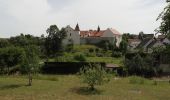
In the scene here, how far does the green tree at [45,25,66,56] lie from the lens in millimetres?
92188

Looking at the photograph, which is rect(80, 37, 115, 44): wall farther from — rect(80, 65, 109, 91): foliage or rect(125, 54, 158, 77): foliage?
rect(80, 65, 109, 91): foliage

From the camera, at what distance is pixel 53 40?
9425cm

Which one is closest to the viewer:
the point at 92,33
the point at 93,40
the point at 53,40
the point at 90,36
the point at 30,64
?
the point at 30,64

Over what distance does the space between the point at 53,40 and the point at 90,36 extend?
30.9m

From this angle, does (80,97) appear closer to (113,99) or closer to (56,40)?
(113,99)

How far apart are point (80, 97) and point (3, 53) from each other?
113 ft

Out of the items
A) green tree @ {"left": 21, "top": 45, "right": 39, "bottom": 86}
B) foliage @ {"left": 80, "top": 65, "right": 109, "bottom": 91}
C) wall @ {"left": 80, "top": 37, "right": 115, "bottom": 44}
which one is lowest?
foliage @ {"left": 80, "top": 65, "right": 109, "bottom": 91}

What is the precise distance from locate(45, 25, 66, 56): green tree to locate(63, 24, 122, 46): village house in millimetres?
20736

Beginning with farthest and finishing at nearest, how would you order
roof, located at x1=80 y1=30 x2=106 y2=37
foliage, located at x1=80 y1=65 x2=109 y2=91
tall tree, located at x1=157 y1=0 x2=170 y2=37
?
1. roof, located at x1=80 y1=30 x2=106 y2=37
2. foliage, located at x1=80 y1=65 x2=109 y2=91
3. tall tree, located at x1=157 y1=0 x2=170 y2=37

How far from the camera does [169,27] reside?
11758 millimetres

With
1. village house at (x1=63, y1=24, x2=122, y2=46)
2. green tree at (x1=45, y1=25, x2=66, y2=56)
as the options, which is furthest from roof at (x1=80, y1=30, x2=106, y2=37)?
green tree at (x1=45, y1=25, x2=66, y2=56)

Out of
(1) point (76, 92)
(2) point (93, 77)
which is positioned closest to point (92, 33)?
(2) point (93, 77)

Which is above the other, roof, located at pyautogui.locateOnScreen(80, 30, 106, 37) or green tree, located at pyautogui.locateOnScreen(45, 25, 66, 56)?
roof, located at pyautogui.locateOnScreen(80, 30, 106, 37)

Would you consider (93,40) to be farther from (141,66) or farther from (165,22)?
(165,22)
